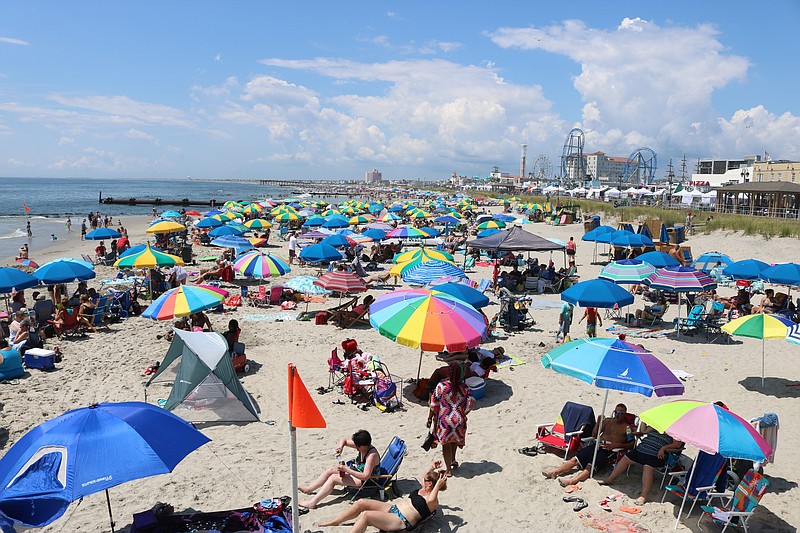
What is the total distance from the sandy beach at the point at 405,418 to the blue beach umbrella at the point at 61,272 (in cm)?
142

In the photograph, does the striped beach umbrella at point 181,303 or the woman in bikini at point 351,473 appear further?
the striped beach umbrella at point 181,303

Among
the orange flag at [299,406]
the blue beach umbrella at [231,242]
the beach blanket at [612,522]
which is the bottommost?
the beach blanket at [612,522]

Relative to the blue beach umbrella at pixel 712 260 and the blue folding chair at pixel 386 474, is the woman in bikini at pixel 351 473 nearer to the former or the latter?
the blue folding chair at pixel 386 474

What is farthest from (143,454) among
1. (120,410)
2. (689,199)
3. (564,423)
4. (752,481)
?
(689,199)

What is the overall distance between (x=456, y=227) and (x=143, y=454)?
103 feet

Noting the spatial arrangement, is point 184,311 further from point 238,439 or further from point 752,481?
point 752,481

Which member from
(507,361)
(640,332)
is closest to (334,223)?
(640,332)

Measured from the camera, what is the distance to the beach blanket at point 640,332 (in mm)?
11688

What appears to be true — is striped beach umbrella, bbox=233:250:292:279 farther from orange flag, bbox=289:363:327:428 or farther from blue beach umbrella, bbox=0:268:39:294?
orange flag, bbox=289:363:327:428

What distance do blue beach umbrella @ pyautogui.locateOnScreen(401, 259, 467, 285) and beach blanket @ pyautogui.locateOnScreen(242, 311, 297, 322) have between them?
305 centimetres

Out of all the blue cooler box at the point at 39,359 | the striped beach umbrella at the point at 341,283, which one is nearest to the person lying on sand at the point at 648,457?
the striped beach umbrella at the point at 341,283

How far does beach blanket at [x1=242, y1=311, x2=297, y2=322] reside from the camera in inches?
499

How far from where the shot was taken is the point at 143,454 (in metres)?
3.85

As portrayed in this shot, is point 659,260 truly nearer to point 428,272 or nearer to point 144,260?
point 428,272
